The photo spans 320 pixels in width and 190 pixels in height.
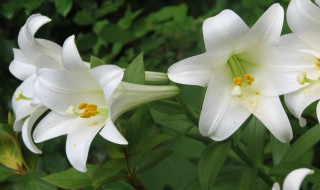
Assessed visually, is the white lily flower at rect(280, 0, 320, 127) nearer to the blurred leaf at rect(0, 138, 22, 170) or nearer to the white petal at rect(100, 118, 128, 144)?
the white petal at rect(100, 118, 128, 144)

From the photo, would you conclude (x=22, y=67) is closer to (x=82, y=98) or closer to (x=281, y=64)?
(x=82, y=98)

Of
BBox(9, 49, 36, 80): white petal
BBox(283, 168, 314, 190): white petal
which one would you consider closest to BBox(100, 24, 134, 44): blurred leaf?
BBox(9, 49, 36, 80): white petal

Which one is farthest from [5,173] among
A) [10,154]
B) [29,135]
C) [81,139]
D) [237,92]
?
[237,92]

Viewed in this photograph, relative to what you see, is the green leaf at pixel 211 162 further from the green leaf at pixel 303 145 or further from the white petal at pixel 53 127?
the white petal at pixel 53 127

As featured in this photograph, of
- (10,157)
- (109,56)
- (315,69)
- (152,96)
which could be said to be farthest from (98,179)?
(109,56)

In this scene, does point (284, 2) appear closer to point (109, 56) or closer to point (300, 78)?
point (300, 78)

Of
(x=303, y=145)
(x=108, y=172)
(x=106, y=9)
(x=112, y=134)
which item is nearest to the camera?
(x=112, y=134)
